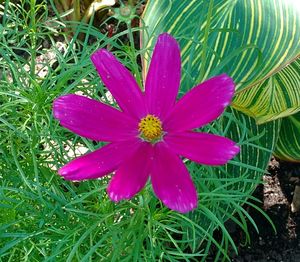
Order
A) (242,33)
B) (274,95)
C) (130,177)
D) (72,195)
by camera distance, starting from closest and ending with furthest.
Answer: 1. (130,177)
2. (72,195)
3. (242,33)
4. (274,95)

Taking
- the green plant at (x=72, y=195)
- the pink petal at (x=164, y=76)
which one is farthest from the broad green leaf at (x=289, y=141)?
the pink petal at (x=164, y=76)

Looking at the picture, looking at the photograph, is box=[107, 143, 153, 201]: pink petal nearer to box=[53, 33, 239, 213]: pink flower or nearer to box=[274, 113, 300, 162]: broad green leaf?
box=[53, 33, 239, 213]: pink flower

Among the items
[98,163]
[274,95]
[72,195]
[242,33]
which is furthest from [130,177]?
[274,95]

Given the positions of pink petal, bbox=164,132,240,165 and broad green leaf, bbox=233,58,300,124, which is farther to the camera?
broad green leaf, bbox=233,58,300,124

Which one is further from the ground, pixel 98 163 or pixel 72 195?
pixel 98 163

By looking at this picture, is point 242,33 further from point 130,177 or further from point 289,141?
point 130,177

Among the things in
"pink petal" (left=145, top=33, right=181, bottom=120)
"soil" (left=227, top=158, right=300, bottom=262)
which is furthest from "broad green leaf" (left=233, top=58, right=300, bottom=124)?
"pink petal" (left=145, top=33, right=181, bottom=120)

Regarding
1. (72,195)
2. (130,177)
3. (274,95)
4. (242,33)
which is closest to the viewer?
(130,177)

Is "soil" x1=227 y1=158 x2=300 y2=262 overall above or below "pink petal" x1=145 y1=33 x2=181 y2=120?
below
